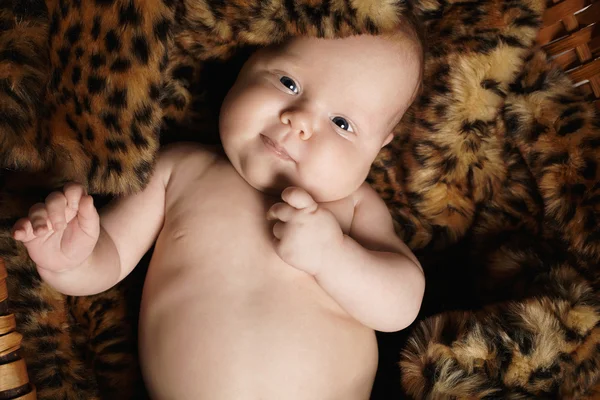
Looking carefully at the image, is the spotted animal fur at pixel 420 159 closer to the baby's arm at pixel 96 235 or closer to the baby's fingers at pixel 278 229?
the baby's arm at pixel 96 235

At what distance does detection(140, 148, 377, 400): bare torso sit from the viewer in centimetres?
116

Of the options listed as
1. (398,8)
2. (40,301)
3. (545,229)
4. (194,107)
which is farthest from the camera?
(194,107)

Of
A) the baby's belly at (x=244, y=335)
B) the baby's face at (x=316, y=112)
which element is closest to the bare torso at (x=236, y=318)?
the baby's belly at (x=244, y=335)

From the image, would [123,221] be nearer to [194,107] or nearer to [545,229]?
[194,107]

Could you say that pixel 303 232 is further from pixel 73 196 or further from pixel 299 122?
pixel 73 196

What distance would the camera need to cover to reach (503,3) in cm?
144

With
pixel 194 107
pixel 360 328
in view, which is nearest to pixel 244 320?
pixel 360 328

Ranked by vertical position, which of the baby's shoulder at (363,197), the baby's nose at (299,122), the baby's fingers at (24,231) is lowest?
the baby's shoulder at (363,197)

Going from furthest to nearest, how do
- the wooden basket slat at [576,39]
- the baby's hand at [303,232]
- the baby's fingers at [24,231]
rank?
the wooden basket slat at [576,39] → the baby's hand at [303,232] → the baby's fingers at [24,231]

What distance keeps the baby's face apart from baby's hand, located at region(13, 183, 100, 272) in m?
0.34

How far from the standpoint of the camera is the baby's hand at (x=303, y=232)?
1.13 metres

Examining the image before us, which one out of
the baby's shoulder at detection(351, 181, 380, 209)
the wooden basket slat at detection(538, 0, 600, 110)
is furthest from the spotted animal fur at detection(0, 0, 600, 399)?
the baby's shoulder at detection(351, 181, 380, 209)

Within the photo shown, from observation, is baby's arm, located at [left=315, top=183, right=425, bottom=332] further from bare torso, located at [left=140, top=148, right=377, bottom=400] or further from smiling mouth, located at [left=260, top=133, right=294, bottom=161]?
smiling mouth, located at [left=260, top=133, right=294, bottom=161]

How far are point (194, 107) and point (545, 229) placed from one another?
Answer: 3.01ft
